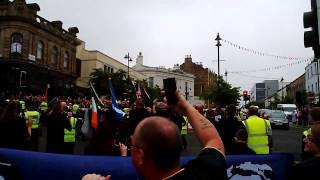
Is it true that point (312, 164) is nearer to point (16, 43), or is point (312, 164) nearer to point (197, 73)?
point (16, 43)

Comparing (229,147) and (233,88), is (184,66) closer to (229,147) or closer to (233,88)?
(233,88)

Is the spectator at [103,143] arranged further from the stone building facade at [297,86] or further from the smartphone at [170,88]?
the stone building facade at [297,86]

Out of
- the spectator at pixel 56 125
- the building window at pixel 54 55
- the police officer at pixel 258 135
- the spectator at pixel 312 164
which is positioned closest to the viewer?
the spectator at pixel 312 164

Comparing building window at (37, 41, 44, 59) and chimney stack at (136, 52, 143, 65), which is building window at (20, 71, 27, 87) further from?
chimney stack at (136, 52, 143, 65)

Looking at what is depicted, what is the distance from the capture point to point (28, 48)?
40750mm

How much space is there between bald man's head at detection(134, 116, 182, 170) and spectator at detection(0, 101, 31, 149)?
520cm

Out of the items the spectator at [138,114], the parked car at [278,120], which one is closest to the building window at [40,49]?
the parked car at [278,120]

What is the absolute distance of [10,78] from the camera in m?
38.4

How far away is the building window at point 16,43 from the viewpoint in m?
39.5

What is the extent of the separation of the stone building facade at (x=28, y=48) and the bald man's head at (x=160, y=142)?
34.6 meters

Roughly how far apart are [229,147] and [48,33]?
40.3 m

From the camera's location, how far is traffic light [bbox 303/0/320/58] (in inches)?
271

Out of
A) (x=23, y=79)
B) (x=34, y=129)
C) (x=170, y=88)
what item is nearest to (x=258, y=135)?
(x=170, y=88)

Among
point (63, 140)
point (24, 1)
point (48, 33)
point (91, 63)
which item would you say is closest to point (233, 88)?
point (91, 63)
